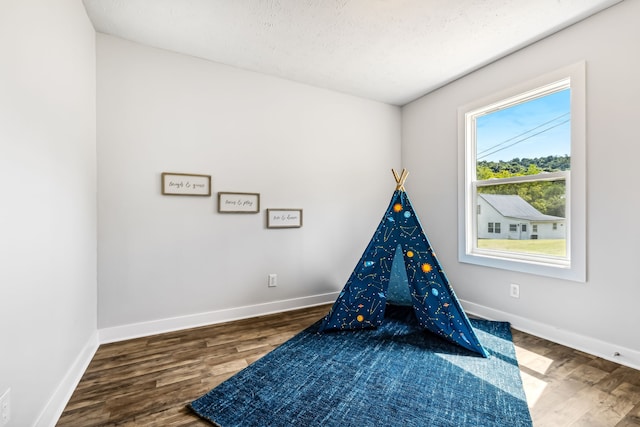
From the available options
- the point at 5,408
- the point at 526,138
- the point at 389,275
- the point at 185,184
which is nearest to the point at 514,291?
the point at 389,275

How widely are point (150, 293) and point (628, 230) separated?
3.63 meters

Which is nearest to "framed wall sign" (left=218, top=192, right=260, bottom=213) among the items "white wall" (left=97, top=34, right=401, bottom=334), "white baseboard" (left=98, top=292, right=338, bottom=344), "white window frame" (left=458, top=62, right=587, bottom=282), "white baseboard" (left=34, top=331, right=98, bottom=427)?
"white wall" (left=97, top=34, right=401, bottom=334)

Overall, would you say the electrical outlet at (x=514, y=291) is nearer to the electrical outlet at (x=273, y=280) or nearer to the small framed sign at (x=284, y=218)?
the small framed sign at (x=284, y=218)

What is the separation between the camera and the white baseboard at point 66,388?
1375mm

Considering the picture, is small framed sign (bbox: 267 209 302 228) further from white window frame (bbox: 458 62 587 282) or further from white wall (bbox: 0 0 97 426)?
white window frame (bbox: 458 62 587 282)

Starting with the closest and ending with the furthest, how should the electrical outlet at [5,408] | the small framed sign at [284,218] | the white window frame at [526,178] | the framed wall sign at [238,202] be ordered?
the electrical outlet at [5,408] → the white window frame at [526,178] → the framed wall sign at [238,202] → the small framed sign at [284,218]

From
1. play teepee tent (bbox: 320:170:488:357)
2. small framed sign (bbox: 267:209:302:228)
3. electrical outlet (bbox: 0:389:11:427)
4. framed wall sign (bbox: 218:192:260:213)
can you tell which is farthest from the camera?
small framed sign (bbox: 267:209:302:228)

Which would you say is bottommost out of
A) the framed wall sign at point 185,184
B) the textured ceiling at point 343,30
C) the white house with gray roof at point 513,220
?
the white house with gray roof at point 513,220

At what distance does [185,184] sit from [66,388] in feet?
5.20

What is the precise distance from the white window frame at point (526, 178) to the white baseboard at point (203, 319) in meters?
1.67

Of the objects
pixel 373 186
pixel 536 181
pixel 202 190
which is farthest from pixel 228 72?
pixel 536 181

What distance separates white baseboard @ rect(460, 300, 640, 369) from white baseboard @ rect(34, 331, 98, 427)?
3273 mm

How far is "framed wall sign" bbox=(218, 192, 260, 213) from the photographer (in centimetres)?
274

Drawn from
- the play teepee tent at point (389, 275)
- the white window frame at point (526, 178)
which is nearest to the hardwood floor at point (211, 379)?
the play teepee tent at point (389, 275)
